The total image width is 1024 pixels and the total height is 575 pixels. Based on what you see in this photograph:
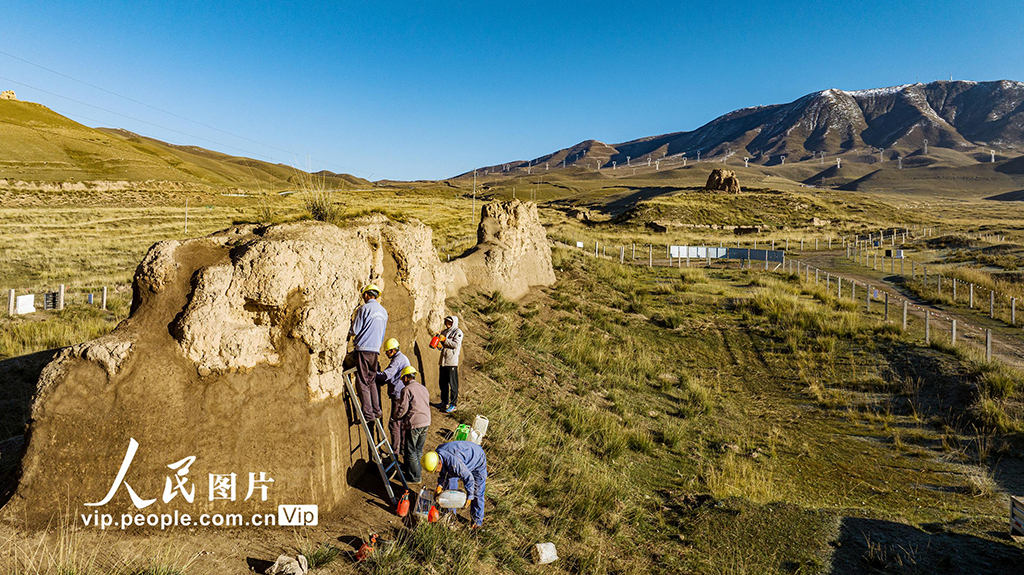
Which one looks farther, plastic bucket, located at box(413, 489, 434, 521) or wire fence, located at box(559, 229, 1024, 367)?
wire fence, located at box(559, 229, 1024, 367)

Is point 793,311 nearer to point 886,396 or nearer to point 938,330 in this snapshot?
point 938,330

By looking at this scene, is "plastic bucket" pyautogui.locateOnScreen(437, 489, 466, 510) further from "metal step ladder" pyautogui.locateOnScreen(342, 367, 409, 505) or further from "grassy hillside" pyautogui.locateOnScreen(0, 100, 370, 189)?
"grassy hillside" pyautogui.locateOnScreen(0, 100, 370, 189)

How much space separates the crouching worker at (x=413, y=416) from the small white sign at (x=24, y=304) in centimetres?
1339

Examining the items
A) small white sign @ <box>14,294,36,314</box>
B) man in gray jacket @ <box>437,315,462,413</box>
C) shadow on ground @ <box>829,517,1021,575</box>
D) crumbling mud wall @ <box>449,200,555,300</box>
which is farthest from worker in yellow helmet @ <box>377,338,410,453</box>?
small white sign @ <box>14,294,36,314</box>

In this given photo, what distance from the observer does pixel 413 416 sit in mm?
6207

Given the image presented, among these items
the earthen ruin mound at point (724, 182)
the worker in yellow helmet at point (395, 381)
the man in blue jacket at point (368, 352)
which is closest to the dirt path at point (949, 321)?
the worker in yellow helmet at point (395, 381)

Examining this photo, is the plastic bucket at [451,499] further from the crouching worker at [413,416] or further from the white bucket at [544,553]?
the white bucket at [544,553]

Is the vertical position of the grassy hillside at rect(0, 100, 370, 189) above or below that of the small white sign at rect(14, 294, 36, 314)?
above

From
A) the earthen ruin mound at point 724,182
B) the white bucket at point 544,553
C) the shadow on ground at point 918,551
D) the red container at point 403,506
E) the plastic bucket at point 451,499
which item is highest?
the earthen ruin mound at point 724,182

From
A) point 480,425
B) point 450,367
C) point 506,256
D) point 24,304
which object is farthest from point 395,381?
point 24,304

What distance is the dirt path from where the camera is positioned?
1542cm

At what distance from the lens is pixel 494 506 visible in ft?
22.2

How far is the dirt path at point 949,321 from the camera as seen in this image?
50.6 feet

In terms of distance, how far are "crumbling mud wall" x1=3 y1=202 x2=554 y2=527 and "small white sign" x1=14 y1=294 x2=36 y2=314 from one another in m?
11.7
